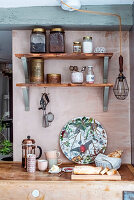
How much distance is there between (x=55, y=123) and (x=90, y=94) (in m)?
0.41

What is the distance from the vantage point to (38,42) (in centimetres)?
231

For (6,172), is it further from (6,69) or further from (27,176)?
(6,69)

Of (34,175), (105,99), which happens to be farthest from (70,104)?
(34,175)

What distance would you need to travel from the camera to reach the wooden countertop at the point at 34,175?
2037mm

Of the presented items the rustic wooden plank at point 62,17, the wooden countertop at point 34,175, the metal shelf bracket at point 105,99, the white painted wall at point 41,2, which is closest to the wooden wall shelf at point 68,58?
the metal shelf bracket at point 105,99

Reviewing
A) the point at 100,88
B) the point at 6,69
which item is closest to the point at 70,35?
the point at 100,88

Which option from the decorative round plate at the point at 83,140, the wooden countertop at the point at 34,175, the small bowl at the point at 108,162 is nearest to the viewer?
the wooden countertop at the point at 34,175

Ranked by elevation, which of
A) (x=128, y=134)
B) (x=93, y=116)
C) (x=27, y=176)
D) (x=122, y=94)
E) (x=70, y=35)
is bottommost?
(x=27, y=176)

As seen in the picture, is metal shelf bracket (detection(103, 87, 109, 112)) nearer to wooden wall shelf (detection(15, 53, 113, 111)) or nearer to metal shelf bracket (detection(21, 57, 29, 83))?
wooden wall shelf (detection(15, 53, 113, 111))

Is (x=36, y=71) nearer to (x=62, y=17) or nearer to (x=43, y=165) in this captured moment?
(x=62, y=17)

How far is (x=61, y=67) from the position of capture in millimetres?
2521

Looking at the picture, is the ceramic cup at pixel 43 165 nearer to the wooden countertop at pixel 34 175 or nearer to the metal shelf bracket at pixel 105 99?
the wooden countertop at pixel 34 175

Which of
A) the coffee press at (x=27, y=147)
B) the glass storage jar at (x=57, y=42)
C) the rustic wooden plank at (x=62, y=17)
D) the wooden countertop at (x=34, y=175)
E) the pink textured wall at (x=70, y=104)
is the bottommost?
the wooden countertop at (x=34, y=175)

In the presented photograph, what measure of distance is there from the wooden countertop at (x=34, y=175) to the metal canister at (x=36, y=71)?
2.44 ft
